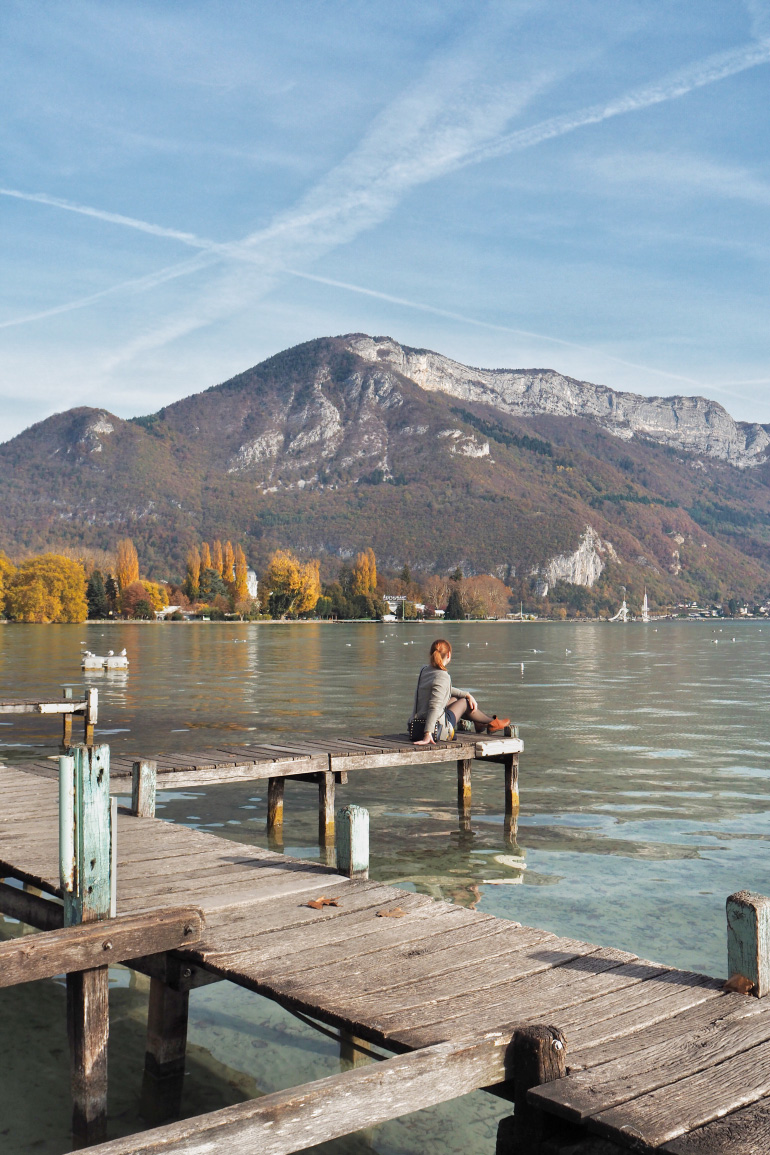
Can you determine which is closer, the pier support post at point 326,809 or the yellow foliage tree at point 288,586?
the pier support post at point 326,809

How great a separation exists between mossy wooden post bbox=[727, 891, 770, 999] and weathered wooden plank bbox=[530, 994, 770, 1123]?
0.48ft

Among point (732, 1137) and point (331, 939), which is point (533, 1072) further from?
point (331, 939)

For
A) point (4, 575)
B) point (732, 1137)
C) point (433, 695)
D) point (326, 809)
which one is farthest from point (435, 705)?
point (4, 575)

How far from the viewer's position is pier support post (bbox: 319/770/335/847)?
14234 millimetres

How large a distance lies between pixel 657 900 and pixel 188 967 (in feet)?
22.3

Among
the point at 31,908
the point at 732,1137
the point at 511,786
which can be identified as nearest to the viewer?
the point at 732,1137

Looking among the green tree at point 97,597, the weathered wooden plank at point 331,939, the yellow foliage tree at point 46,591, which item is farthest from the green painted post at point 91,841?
the green tree at point 97,597

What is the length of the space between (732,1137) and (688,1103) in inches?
10.8

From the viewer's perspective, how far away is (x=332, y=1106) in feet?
13.9

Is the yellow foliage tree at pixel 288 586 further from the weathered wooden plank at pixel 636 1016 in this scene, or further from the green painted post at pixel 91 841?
the weathered wooden plank at pixel 636 1016

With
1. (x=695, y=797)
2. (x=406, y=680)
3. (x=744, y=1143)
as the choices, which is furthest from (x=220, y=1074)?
A: (x=406, y=680)

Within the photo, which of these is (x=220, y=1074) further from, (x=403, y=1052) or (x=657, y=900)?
(x=657, y=900)

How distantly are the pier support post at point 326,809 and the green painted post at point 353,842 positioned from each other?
5.98 m

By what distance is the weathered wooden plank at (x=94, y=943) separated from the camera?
5273 millimetres
